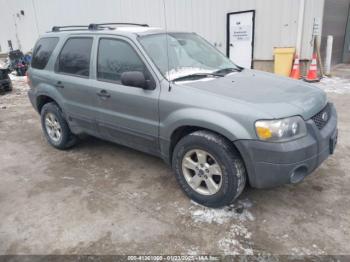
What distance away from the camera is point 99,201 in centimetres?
351

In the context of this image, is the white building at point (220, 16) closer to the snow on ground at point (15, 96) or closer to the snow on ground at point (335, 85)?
the snow on ground at point (335, 85)

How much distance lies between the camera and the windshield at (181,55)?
11.5 ft

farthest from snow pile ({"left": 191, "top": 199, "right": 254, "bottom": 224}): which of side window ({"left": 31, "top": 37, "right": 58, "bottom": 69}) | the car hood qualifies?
side window ({"left": 31, "top": 37, "right": 58, "bottom": 69})

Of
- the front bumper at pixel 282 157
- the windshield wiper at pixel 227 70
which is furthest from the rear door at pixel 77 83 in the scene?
the front bumper at pixel 282 157

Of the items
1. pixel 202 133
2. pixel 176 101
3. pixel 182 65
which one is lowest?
pixel 202 133

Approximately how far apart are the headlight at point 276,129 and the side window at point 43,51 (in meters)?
3.45

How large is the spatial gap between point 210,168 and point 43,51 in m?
3.42

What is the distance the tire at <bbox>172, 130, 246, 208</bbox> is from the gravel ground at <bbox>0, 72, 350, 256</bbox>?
6.5 inches

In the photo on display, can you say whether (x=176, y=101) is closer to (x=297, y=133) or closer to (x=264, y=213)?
(x=297, y=133)

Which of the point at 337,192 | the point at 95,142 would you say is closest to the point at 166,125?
the point at 337,192

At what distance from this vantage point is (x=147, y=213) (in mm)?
3244

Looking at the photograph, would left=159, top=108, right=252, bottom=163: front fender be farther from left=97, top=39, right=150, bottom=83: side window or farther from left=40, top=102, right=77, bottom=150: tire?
left=40, top=102, right=77, bottom=150: tire

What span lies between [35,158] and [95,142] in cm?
97

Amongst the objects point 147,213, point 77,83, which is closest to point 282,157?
point 147,213
